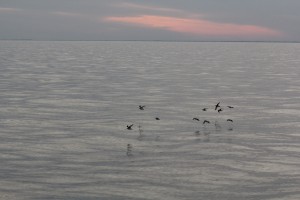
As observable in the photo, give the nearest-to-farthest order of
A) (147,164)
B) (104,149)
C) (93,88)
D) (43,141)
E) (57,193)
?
(57,193), (147,164), (104,149), (43,141), (93,88)

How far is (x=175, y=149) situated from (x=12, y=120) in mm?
14263

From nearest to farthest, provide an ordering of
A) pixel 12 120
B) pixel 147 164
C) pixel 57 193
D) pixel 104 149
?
pixel 57 193 → pixel 147 164 → pixel 104 149 → pixel 12 120

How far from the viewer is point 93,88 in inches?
2405

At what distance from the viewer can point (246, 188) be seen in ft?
66.3

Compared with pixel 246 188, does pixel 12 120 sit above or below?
below

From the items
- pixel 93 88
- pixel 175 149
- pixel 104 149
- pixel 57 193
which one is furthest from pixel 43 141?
pixel 93 88

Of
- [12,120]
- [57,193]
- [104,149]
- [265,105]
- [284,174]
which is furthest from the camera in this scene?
[265,105]

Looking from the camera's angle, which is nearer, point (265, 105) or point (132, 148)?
point (132, 148)

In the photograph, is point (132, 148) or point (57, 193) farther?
point (132, 148)

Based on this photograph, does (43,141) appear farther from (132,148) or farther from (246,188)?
(246,188)

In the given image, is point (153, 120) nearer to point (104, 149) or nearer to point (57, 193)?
point (104, 149)

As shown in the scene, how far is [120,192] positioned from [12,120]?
19075mm

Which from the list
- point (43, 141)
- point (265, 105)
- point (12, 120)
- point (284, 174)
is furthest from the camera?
point (265, 105)

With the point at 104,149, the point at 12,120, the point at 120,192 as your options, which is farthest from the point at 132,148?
the point at 12,120
